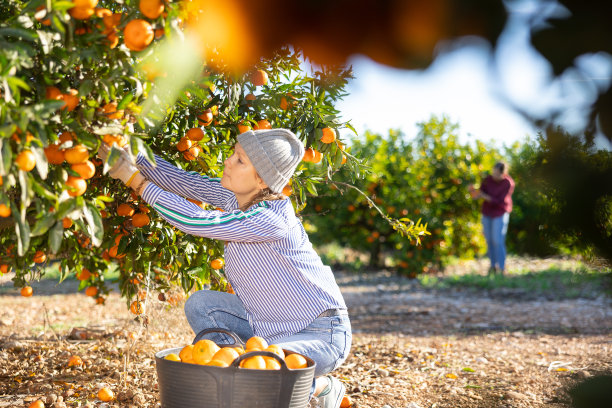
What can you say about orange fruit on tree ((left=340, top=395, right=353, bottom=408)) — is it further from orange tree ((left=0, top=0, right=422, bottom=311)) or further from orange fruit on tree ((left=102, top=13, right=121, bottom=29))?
orange fruit on tree ((left=102, top=13, right=121, bottom=29))

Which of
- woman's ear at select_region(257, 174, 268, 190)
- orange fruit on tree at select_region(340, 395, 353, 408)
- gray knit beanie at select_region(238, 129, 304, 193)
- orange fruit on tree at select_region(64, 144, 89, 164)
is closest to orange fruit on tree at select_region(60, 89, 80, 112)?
orange fruit on tree at select_region(64, 144, 89, 164)

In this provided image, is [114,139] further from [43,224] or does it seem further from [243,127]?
[243,127]

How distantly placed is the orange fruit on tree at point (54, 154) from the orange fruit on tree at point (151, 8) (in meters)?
0.46

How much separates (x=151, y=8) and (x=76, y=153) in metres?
0.45

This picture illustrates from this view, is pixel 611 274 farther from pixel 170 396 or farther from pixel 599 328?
pixel 599 328

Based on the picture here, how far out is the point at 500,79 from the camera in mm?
586

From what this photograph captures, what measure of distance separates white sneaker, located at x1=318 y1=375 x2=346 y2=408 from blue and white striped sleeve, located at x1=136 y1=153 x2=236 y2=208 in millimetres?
855

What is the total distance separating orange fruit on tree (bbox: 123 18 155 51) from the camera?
1.46 metres

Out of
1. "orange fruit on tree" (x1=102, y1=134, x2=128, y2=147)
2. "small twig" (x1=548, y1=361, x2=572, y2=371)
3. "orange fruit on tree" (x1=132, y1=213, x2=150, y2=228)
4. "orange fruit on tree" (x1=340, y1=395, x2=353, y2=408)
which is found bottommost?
"small twig" (x1=548, y1=361, x2=572, y2=371)

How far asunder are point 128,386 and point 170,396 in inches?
45.1

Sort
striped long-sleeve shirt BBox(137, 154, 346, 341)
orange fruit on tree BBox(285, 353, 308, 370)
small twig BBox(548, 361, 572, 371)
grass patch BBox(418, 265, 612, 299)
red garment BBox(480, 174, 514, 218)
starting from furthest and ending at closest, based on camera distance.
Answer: red garment BBox(480, 174, 514, 218)
grass patch BBox(418, 265, 612, 299)
small twig BBox(548, 361, 572, 371)
striped long-sleeve shirt BBox(137, 154, 346, 341)
orange fruit on tree BBox(285, 353, 308, 370)

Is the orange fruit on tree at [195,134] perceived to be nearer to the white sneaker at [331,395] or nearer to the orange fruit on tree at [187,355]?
the orange fruit on tree at [187,355]

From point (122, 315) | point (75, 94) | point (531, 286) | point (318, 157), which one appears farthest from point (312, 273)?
point (531, 286)

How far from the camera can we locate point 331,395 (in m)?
2.31
